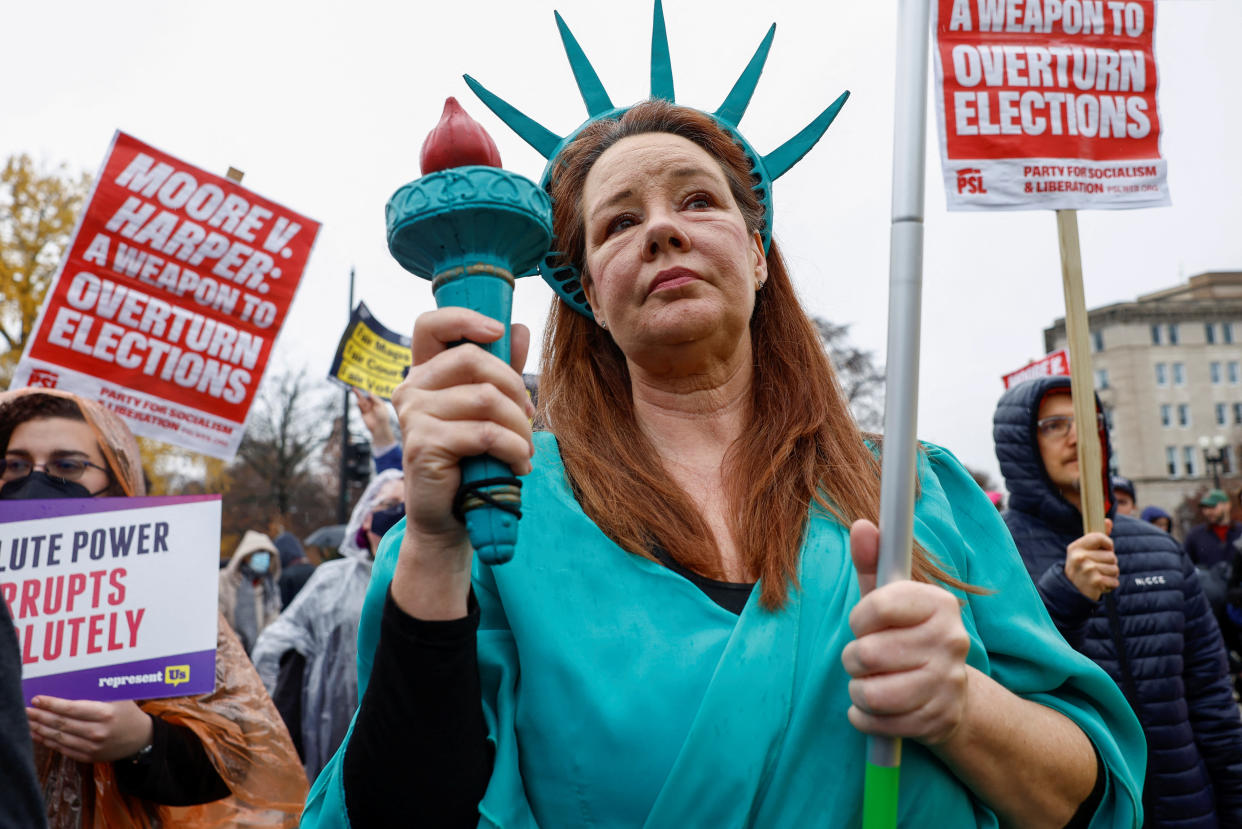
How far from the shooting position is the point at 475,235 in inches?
43.7

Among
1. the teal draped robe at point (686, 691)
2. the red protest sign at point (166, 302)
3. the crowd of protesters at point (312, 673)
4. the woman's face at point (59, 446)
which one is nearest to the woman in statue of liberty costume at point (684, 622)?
the teal draped robe at point (686, 691)

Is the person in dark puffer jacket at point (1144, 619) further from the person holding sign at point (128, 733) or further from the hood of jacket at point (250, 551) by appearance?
the hood of jacket at point (250, 551)

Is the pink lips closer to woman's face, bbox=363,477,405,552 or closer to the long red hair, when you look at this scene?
the long red hair

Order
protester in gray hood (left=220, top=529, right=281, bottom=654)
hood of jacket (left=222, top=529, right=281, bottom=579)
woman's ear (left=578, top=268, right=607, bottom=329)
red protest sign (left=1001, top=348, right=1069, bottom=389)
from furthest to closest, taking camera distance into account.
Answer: hood of jacket (left=222, top=529, right=281, bottom=579)
protester in gray hood (left=220, top=529, right=281, bottom=654)
red protest sign (left=1001, top=348, right=1069, bottom=389)
woman's ear (left=578, top=268, right=607, bottom=329)

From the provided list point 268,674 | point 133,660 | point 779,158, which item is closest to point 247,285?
point 268,674

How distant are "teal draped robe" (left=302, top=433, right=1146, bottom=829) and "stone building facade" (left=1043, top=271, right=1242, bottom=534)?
6266 centimetres

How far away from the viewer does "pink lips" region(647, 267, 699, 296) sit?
62.7 inches

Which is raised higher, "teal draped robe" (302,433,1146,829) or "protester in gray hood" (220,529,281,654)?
"protester in gray hood" (220,529,281,654)

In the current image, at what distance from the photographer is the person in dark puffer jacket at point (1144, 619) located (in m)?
2.91

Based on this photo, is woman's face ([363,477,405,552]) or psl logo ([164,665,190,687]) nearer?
psl logo ([164,665,190,687])

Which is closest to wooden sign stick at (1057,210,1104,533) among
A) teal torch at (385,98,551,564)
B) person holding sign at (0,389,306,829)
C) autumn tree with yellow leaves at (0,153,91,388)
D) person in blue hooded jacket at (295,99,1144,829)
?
person in blue hooded jacket at (295,99,1144,829)

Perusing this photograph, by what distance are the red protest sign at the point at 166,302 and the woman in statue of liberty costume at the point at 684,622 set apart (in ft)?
8.95

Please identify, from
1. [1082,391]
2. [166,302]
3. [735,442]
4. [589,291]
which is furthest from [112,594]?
[1082,391]

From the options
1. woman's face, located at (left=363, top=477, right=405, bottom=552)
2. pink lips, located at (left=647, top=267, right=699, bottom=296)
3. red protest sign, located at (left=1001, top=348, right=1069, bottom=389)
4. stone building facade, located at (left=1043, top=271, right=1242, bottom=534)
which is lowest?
pink lips, located at (left=647, top=267, right=699, bottom=296)
